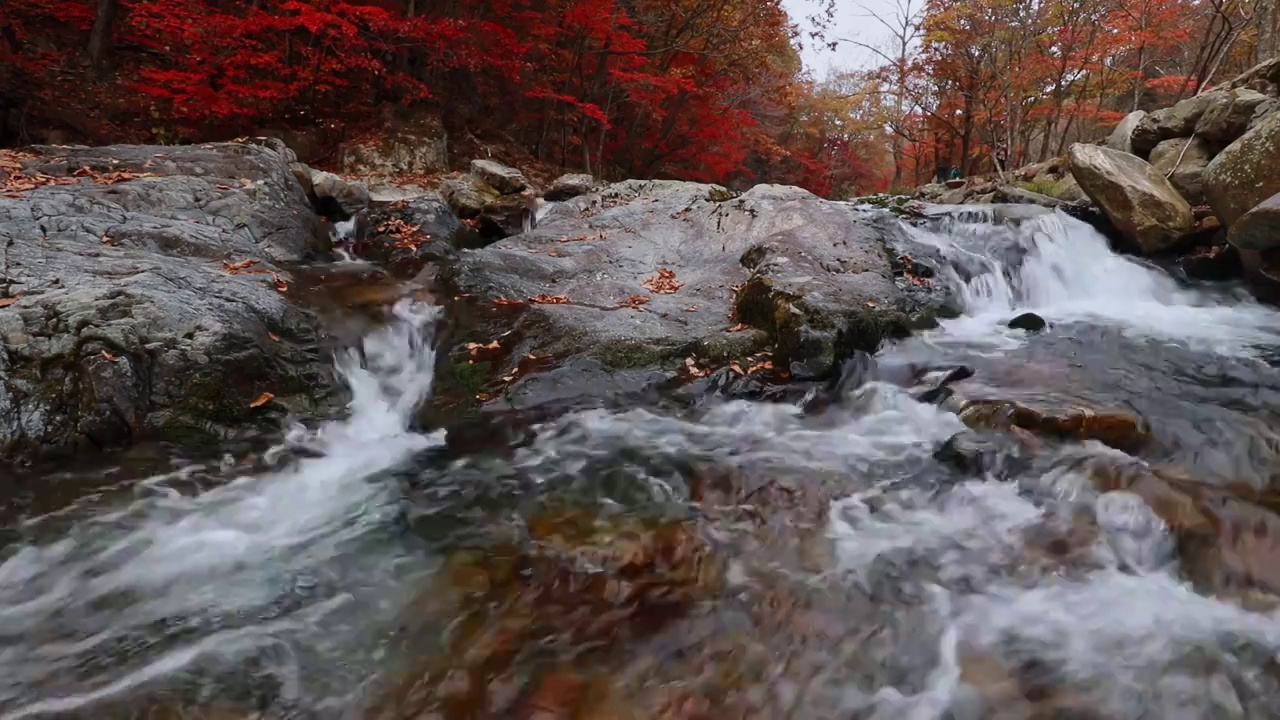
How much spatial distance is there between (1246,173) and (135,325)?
10682mm

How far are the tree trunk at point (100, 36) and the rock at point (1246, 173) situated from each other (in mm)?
17787

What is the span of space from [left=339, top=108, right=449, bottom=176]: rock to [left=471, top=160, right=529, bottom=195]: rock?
6.09 ft

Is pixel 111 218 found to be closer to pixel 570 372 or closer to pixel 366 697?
pixel 570 372

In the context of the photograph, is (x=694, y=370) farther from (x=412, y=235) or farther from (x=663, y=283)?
(x=412, y=235)

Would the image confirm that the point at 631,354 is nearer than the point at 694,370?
No

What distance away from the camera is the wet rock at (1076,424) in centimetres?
432

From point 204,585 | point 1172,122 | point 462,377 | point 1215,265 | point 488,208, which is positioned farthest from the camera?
point 488,208

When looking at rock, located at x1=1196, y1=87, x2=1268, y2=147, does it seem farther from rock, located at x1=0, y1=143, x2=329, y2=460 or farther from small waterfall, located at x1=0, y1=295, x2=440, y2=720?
rock, located at x1=0, y1=143, x2=329, y2=460

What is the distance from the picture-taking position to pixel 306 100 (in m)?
13.8

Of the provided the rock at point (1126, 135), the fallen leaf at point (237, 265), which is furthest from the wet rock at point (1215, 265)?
the fallen leaf at point (237, 265)

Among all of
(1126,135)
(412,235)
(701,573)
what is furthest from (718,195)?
(1126,135)

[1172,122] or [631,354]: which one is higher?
[1172,122]

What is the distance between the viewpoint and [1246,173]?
22.8ft

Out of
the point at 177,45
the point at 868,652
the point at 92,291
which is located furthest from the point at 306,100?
the point at 868,652
